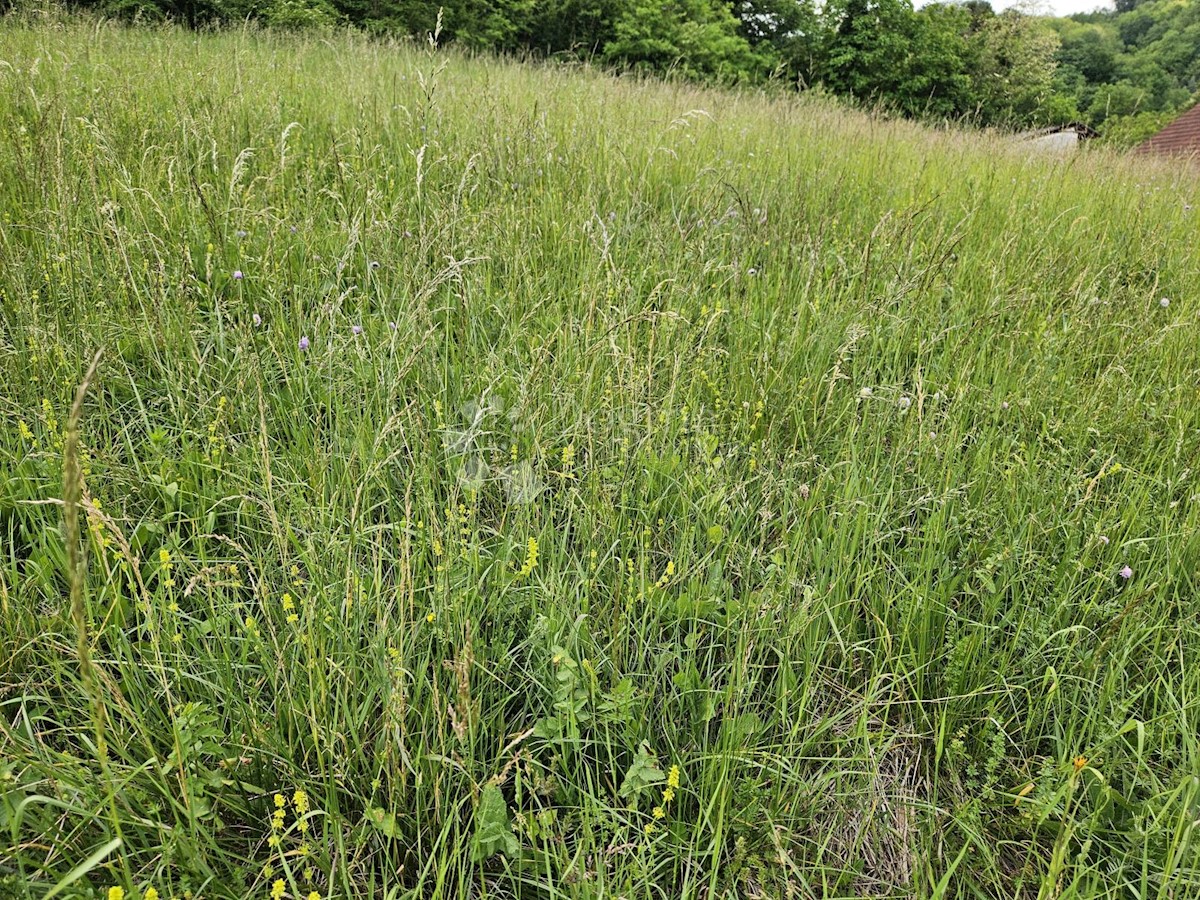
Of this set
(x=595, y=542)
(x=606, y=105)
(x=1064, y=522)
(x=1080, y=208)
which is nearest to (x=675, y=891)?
(x=595, y=542)

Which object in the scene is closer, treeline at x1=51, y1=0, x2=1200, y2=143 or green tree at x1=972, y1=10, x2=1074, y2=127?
treeline at x1=51, y1=0, x2=1200, y2=143

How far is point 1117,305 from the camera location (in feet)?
8.75

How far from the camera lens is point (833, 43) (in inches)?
891

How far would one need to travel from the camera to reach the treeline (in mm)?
9461

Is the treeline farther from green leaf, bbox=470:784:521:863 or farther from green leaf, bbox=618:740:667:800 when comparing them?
green leaf, bbox=470:784:521:863

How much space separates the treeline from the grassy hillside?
427 centimetres

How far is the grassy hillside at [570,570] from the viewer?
1.05m

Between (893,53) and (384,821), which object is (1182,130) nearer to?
(893,53)

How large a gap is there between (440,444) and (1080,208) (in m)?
4.06

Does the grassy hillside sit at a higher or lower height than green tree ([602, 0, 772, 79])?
lower

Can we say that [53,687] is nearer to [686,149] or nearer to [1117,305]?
[1117,305]

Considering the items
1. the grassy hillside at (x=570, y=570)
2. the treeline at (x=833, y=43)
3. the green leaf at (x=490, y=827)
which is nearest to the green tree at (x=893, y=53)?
the treeline at (x=833, y=43)

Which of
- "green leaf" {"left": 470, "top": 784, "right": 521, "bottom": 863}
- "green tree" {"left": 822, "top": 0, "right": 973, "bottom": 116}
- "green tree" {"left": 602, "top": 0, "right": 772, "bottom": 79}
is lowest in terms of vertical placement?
"green leaf" {"left": 470, "top": 784, "right": 521, "bottom": 863}

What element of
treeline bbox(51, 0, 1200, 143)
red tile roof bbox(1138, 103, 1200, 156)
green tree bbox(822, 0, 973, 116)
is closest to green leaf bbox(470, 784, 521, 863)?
treeline bbox(51, 0, 1200, 143)
